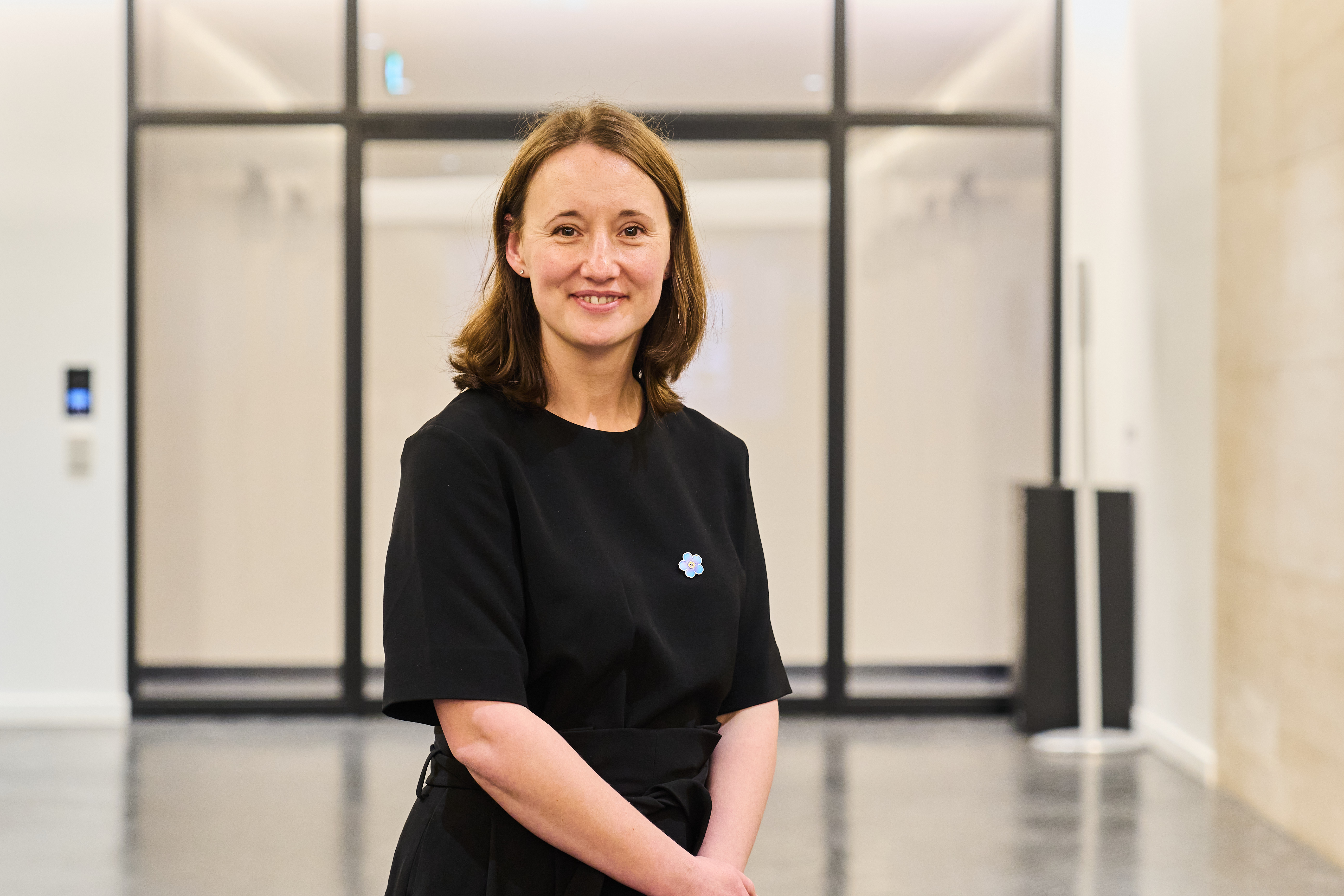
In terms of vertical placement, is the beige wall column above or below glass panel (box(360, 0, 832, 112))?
below

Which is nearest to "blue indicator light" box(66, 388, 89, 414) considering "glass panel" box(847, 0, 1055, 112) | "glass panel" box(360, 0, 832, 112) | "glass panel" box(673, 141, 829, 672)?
"glass panel" box(360, 0, 832, 112)

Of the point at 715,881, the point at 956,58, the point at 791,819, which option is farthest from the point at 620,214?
the point at 956,58

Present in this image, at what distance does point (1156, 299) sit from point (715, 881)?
13.6ft

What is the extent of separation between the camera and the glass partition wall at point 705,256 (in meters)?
5.10

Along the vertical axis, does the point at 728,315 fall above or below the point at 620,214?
above

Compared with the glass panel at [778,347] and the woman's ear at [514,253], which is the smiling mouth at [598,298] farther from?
the glass panel at [778,347]

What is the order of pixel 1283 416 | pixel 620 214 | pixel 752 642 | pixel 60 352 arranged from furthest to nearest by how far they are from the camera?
1. pixel 60 352
2. pixel 1283 416
3. pixel 752 642
4. pixel 620 214

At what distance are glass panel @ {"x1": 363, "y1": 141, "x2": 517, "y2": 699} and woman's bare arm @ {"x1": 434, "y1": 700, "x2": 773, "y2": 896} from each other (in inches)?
166

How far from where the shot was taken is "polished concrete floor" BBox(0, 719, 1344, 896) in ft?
10.6

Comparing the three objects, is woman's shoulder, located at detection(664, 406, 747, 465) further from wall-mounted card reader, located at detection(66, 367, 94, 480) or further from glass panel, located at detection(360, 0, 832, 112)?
wall-mounted card reader, located at detection(66, 367, 94, 480)

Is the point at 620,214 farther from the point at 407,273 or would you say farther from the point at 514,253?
the point at 407,273

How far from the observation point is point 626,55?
202 inches

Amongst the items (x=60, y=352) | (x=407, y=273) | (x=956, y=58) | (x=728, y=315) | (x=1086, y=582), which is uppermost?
(x=956, y=58)

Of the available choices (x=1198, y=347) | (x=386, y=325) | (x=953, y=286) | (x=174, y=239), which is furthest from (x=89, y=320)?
(x=1198, y=347)
